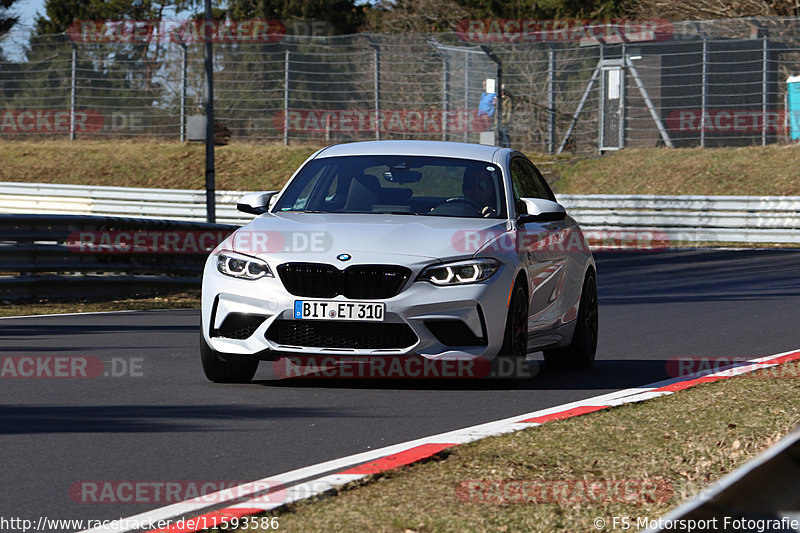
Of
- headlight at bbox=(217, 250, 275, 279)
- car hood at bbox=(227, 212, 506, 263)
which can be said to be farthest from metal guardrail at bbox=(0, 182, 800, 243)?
headlight at bbox=(217, 250, 275, 279)

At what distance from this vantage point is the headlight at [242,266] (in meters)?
8.41

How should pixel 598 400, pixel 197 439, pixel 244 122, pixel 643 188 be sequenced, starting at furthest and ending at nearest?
pixel 244 122 → pixel 643 188 → pixel 598 400 → pixel 197 439

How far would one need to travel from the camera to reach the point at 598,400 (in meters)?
8.07

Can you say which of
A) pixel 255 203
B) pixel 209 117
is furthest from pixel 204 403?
pixel 209 117

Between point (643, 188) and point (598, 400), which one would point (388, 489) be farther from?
point (643, 188)

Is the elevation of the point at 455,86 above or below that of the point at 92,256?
above

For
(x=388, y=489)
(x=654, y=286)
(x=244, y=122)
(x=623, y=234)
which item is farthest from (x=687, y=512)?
(x=244, y=122)

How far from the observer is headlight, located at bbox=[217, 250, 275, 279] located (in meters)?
8.41

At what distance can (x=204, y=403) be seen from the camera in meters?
7.95

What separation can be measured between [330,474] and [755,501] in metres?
3.52

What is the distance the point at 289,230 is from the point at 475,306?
1.32 m

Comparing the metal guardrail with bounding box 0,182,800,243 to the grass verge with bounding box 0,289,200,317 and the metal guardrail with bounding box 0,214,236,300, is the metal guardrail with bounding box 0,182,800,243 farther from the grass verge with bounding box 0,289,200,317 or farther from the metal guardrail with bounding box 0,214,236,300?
the grass verge with bounding box 0,289,200,317

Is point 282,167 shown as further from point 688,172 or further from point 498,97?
point 688,172

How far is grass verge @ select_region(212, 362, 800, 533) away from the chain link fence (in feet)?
82.9
